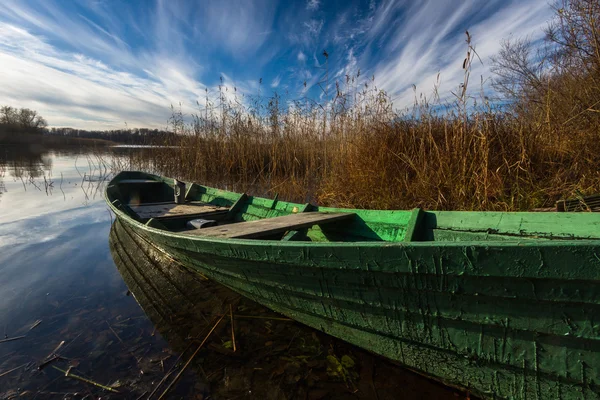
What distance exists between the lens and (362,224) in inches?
107

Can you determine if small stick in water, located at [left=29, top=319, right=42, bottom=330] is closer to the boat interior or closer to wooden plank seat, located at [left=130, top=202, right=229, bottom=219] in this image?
the boat interior

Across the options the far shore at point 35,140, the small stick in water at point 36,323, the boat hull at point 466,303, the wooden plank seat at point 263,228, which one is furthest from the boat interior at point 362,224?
the far shore at point 35,140

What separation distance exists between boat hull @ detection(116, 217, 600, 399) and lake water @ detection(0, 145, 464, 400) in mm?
277

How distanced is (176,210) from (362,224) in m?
3.04

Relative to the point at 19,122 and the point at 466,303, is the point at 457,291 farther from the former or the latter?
the point at 19,122

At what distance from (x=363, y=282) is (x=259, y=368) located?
104cm

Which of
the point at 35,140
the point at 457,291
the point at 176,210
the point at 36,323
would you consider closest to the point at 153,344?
the point at 36,323

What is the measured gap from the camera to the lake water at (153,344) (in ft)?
5.79

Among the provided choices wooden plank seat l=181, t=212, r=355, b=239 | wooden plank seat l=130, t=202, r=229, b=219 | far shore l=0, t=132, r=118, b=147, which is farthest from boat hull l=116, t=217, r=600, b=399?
far shore l=0, t=132, r=118, b=147

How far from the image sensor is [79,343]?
7.28 feet

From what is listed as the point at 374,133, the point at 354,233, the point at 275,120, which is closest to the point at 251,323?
the point at 354,233

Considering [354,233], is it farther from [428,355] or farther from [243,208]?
[243,208]

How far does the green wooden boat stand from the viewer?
3.48 ft

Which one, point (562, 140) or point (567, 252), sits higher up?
point (562, 140)
